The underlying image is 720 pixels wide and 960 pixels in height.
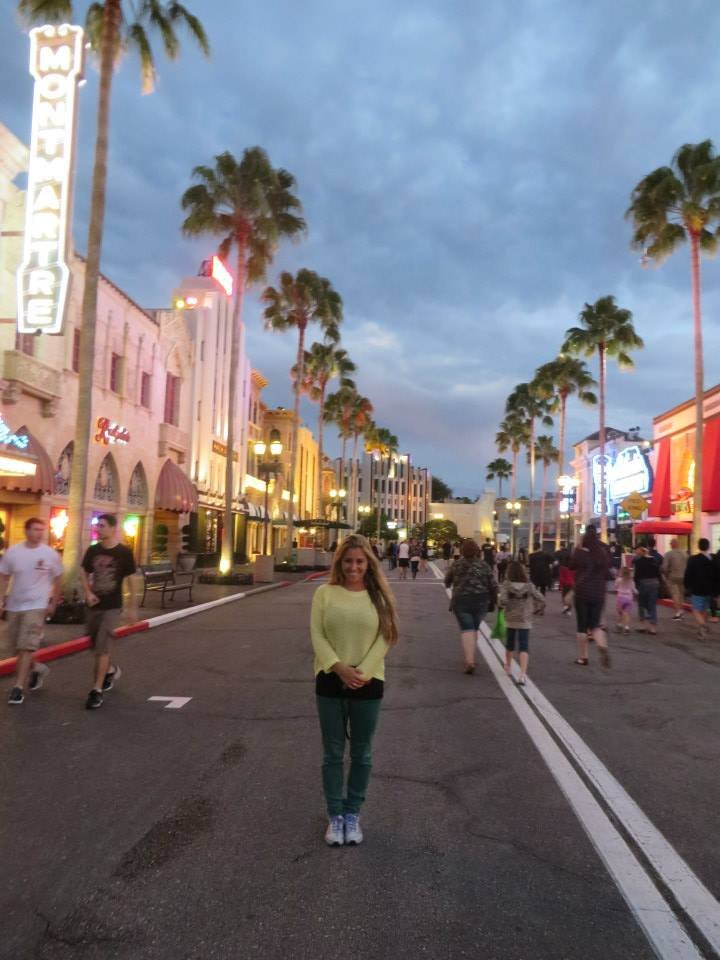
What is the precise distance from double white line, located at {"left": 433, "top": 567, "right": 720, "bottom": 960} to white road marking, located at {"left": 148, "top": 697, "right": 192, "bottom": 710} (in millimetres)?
3495

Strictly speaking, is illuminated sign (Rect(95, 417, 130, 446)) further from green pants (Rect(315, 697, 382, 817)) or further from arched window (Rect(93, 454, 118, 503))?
green pants (Rect(315, 697, 382, 817))

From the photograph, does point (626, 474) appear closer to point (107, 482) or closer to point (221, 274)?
point (221, 274)

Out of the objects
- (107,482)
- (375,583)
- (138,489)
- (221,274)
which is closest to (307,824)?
(375,583)

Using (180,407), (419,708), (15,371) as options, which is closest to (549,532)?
(180,407)

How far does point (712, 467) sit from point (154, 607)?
2217 cm

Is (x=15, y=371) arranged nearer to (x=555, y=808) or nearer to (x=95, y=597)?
(x=95, y=597)

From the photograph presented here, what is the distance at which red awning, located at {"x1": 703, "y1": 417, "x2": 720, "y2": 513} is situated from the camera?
2847 cm

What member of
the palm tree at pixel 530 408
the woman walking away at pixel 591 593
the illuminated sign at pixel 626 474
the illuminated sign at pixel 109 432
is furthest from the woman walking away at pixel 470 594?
the palm tree at pixel 530 408

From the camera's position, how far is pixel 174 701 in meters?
7.95

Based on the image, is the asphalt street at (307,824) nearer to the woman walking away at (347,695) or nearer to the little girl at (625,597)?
the woman walking away at (347,695)

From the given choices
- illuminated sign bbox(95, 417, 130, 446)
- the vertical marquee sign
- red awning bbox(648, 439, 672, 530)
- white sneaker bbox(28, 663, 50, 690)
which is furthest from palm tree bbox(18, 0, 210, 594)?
red awning bbox(648, 439, 672, 530)

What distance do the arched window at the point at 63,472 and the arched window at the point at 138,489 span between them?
5.61 meters

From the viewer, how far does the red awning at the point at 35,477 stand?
757 inches

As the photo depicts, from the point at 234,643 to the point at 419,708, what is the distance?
5327 mm
